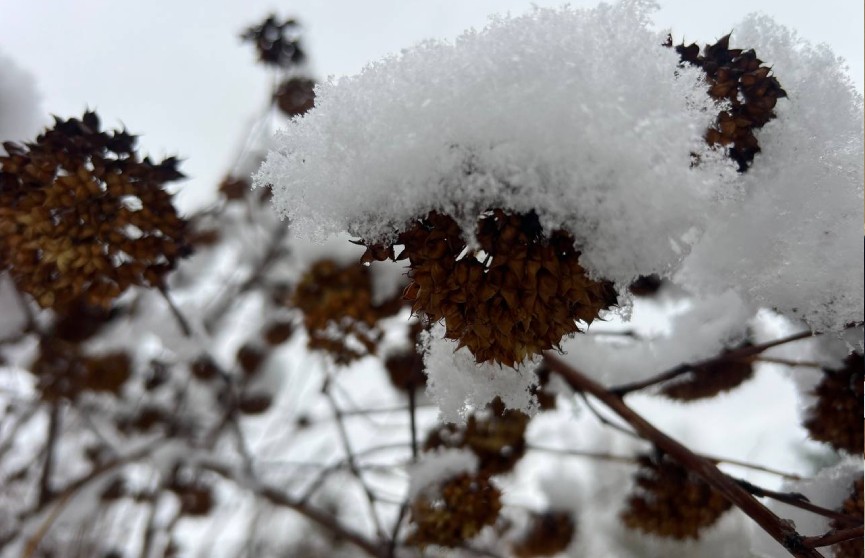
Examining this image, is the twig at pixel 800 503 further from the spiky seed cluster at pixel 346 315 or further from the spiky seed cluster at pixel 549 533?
the spiky seed cluster at pixel 549 533

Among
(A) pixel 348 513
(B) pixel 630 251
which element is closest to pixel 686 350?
(B) pixel 630 251

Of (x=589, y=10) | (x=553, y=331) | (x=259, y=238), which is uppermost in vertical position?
(x=259, y=238)

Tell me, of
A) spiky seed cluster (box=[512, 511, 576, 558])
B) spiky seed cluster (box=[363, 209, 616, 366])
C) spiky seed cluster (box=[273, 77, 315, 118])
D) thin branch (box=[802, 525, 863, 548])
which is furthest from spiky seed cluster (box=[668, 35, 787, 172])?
spiky seed cluster (box=[512, 511, 576, 558])

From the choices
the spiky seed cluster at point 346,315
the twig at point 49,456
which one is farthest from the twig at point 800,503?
the twig at point 49,456

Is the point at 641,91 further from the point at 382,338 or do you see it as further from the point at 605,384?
the point at 382,338

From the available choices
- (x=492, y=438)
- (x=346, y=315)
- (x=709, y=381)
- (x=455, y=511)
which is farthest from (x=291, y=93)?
(x=709, y=381)

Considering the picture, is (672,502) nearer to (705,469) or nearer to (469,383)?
(705,469)

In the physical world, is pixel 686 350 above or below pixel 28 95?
below
